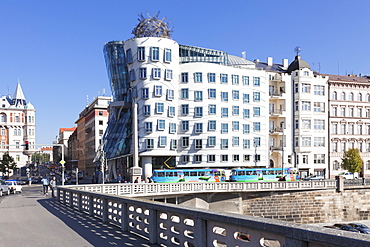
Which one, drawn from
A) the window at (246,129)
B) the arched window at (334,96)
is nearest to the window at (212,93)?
the window at (246,129)

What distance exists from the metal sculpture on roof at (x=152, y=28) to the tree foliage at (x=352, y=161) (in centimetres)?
3400

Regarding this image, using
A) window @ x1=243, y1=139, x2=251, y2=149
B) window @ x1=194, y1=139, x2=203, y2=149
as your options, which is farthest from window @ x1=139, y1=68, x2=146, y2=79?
window @ x1=243, y1=139, x2=251, y2=149

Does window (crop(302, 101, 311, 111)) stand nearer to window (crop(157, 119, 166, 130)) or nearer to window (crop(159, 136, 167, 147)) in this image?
window (crop(157, 119, 166, 130))

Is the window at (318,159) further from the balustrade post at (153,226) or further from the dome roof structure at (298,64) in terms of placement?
the balustrade post at (153,226)

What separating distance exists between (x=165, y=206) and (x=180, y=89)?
5458 centimetres

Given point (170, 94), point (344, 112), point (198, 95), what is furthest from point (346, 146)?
point (170, 94)

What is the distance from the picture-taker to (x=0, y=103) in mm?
127625

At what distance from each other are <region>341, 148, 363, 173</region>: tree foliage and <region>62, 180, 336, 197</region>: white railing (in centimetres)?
1784

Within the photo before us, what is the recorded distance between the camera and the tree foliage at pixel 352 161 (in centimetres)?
6500

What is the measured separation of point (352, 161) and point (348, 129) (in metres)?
7.56

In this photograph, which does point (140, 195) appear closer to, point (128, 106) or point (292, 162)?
point (128, 106)

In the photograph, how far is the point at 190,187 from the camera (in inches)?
1612

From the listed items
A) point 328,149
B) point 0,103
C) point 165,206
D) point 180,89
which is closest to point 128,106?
point 180,89

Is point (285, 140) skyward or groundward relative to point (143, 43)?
groundward
